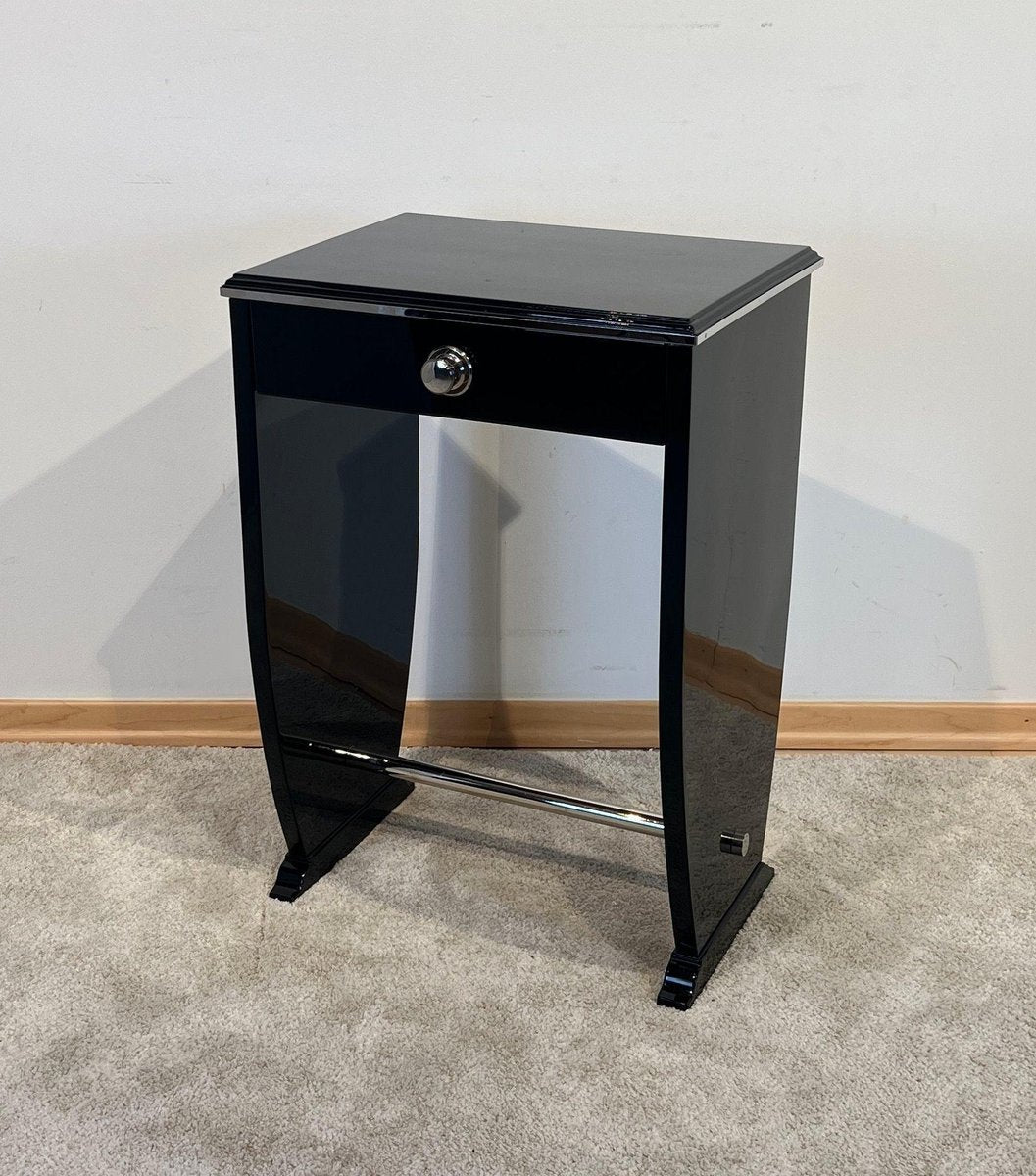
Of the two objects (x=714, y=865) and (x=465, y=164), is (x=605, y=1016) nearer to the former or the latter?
(x=714, y=865)

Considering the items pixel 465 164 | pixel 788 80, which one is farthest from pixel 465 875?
pixel 788 80

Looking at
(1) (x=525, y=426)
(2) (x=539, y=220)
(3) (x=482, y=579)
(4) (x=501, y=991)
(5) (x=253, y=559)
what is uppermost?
(2) (x=539, y=220)

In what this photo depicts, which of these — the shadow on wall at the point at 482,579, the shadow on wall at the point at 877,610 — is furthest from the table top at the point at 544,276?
the shadow on wall at the point at 877,610

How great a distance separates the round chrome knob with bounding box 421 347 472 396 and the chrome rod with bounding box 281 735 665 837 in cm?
51

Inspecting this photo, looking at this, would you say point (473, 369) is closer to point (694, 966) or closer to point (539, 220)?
point (539, 220)

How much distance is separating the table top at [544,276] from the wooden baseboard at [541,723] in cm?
70

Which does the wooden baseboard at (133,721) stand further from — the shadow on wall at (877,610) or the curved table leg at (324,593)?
the shadow on wall at (877,610)

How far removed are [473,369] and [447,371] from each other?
24 millimetres

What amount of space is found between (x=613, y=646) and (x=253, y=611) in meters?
0.59

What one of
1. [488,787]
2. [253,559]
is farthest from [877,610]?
[253,559]

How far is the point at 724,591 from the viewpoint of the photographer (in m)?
1.37

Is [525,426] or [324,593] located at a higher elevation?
[525,426]

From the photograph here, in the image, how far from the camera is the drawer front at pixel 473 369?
47.4 inches

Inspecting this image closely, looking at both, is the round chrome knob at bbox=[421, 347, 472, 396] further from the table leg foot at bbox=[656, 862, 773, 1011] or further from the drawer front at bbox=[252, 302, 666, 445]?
the table leg foot at bbox=[656, 862, 773, 1011]
